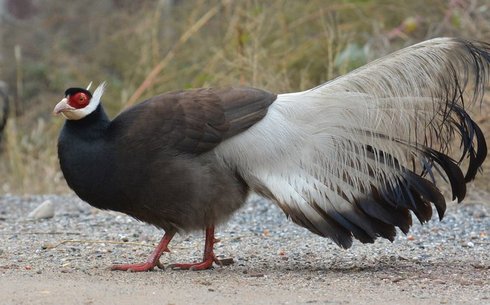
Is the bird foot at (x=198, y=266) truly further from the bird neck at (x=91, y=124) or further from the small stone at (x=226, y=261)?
the bird neck at (x=91, y=124)

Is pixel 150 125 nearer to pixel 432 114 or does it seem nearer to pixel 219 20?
pixel 432 114

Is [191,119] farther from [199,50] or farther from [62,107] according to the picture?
[199,50]

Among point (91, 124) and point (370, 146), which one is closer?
point (370, 146)

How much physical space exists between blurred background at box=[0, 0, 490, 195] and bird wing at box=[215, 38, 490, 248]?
10.4 feet

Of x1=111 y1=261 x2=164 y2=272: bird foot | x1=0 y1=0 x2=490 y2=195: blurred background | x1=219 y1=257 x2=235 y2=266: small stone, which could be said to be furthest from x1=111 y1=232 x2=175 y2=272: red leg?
x1=0 y1=0 x2=490 y2=195: blurred background

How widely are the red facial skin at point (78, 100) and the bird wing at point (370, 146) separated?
89cm

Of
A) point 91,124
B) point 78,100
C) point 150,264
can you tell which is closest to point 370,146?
point 150,264

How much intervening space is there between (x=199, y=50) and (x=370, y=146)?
753 cm

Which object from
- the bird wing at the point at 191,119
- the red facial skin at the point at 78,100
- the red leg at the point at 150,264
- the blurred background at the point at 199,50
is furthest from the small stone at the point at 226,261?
the blurred background at the point at 199,50

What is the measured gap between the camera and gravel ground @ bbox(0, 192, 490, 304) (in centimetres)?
516

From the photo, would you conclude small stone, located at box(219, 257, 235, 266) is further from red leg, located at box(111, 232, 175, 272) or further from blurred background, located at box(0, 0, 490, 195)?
blurred background, located at box(0, 0, 490, 195)

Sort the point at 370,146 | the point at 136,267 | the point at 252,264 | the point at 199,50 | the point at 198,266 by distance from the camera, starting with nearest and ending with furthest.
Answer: the point at 370,146, the point at 136,267, the point at 198,266, the point at 252,264, the point at 199,50

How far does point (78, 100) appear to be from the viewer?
6098 millimetres

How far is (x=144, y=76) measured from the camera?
1333 cm
